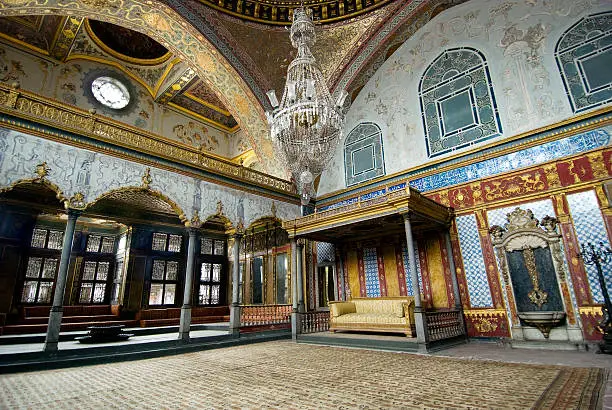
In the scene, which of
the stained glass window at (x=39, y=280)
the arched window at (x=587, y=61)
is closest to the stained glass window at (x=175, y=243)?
the stained glass window at (x=39, y=280)

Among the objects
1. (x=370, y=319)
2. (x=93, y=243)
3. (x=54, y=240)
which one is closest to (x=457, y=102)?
(x=370, y=319)

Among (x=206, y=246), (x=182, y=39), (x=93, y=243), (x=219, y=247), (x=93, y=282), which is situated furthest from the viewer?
(x=219, y=247)

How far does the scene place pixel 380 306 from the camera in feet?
25.7

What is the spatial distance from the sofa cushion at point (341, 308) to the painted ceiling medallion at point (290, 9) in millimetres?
8188

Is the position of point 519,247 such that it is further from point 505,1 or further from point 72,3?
point 72,3

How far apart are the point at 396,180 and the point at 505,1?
5059mm

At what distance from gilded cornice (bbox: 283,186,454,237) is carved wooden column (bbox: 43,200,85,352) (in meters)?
4.81

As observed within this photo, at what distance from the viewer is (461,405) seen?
2717 millimetres

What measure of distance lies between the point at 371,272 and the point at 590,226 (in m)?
4.79

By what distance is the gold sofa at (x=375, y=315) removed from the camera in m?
6.84

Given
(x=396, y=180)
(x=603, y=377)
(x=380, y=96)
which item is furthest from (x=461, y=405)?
(x=380, y=96)

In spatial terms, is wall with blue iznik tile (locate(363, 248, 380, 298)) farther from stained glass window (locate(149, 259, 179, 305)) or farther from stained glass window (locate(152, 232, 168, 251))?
stained glass window (locate(152, 232, 168, 251))

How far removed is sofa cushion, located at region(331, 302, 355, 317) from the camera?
7973 millimetres

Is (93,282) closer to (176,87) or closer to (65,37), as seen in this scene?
(176,87)
